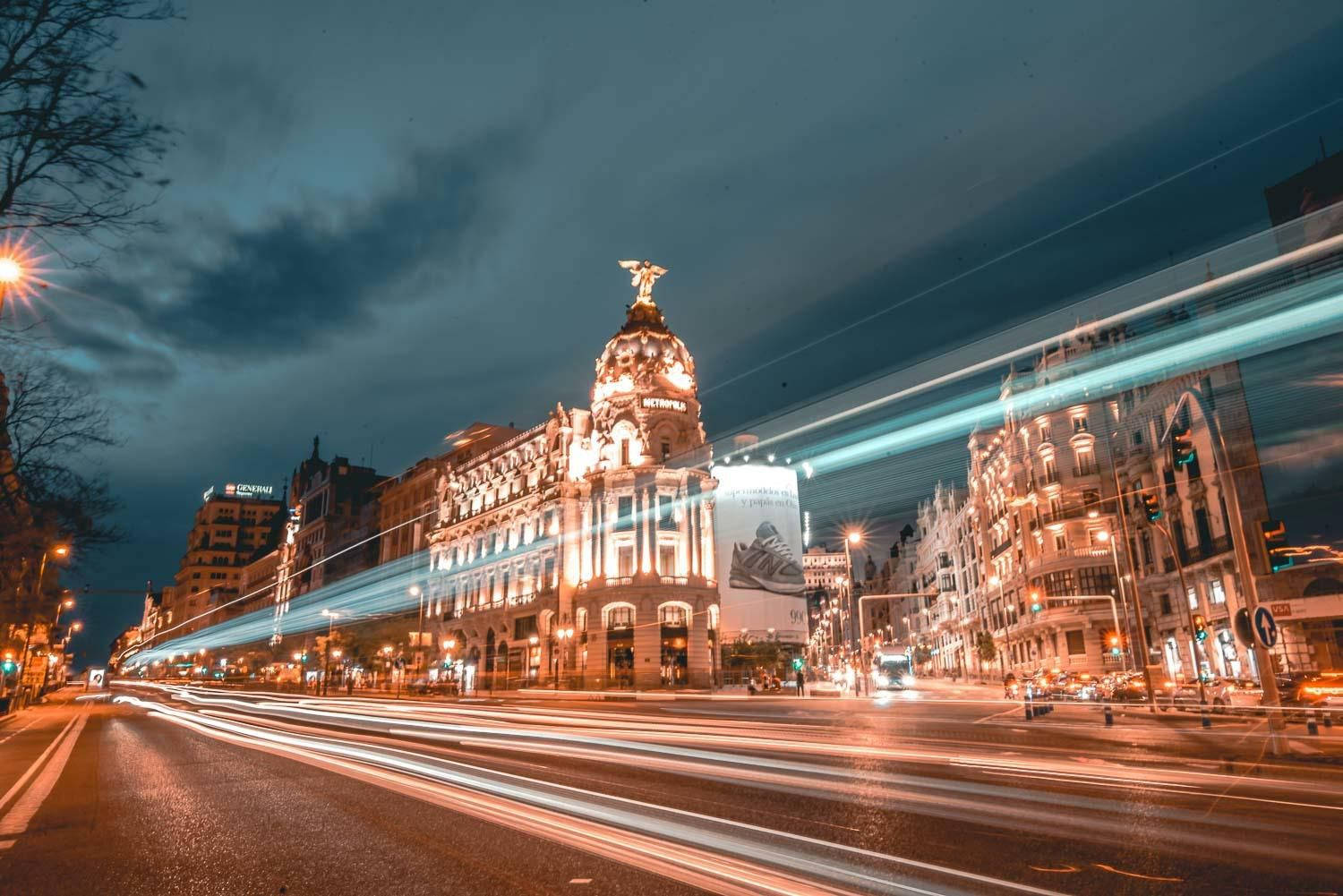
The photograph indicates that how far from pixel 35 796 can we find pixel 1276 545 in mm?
24207

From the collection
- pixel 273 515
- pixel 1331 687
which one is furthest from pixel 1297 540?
pixel 273 515

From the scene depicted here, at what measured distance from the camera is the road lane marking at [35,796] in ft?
31.8

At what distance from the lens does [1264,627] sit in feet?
52.6

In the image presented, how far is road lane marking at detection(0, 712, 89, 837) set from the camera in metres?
9.70

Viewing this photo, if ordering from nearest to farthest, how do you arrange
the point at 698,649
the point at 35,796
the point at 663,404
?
the point at 35,796, the point at 698,649, the point at 663,404

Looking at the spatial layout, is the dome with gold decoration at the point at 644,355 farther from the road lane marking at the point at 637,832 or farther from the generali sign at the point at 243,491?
the generali sign at the point at 243,491

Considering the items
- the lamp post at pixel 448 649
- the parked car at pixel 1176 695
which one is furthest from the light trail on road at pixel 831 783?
the lamp post at pixel 448 649

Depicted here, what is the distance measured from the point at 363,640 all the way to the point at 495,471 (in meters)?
24.6

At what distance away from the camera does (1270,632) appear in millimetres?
16031

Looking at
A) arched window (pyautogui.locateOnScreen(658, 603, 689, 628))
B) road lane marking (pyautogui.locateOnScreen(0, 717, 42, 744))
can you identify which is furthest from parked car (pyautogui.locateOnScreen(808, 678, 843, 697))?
road lane marking (pyautogui.locateOnScreen(0, 717, 42, 744))

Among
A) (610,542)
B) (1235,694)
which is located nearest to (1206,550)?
(1235,694)

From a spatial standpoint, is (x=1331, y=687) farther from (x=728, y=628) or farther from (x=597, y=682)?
(x=728, y=628)

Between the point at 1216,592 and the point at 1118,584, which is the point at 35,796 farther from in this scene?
the point at 1118,584

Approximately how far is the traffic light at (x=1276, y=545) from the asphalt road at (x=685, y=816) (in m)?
4.16
